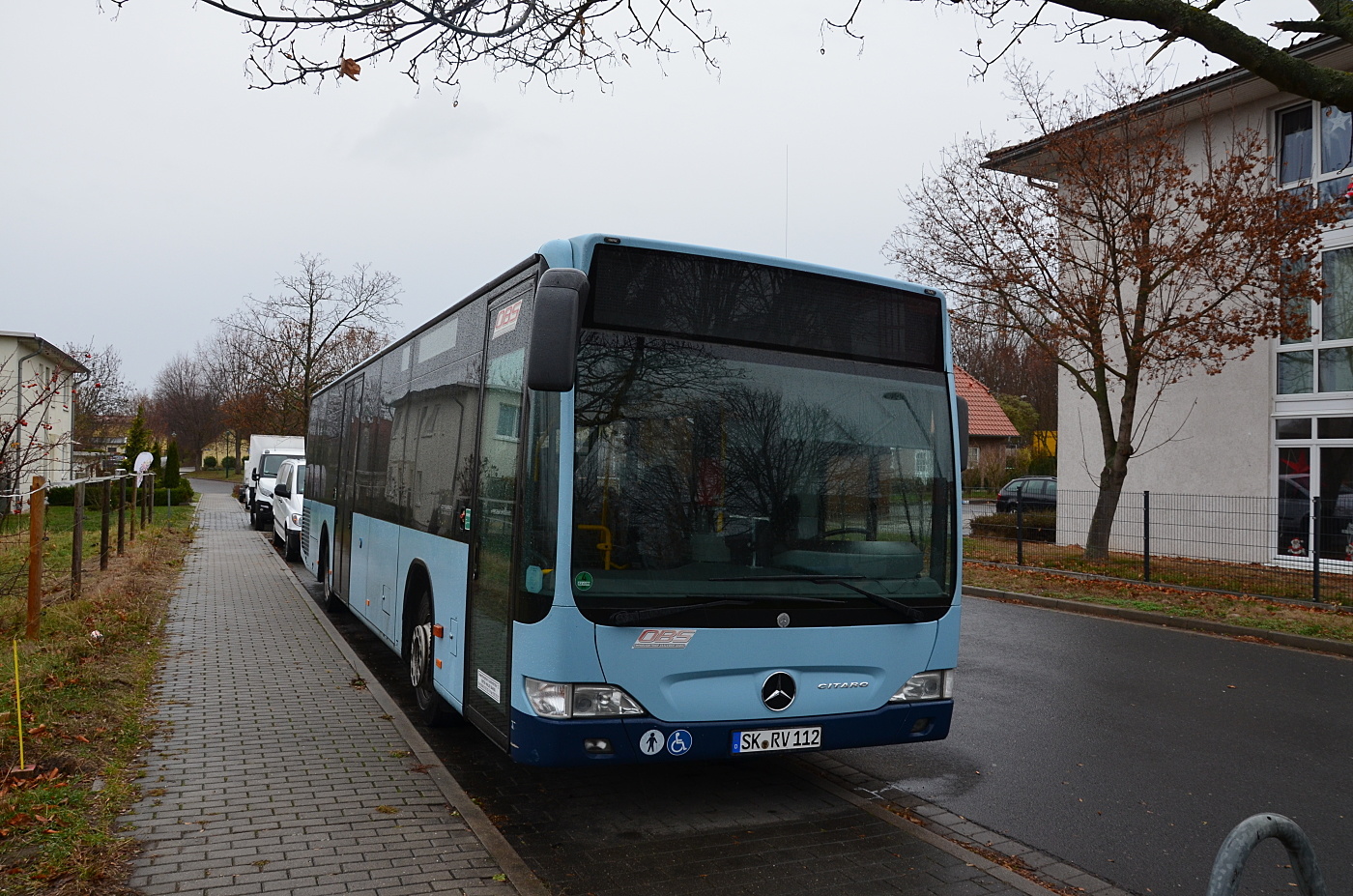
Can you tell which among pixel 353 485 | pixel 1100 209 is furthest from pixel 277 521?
pixel 1100 209

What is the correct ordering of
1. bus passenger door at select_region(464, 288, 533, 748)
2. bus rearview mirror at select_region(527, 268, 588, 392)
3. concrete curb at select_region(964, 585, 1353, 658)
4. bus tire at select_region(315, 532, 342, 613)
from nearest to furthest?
bus rearview mirror at select_region(527, 268, 588, 392) < bus passenger door at select_region(464, 288, 533, 748) < concrete curb at select_region(964, 585, 1353, 658) < bus tire at select_region(315, 532, 342, 613)

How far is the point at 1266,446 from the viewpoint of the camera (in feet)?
62.0

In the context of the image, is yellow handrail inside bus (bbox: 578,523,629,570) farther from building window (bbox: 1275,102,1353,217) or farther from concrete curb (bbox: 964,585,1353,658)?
building window (bbox: 1275,102,1353,217)

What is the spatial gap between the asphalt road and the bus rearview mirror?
10.6ft

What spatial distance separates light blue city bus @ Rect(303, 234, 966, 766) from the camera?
4723mm

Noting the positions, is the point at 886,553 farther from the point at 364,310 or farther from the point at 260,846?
the point at 364,310

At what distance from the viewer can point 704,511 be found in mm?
4879

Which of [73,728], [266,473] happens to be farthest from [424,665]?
[266,473]

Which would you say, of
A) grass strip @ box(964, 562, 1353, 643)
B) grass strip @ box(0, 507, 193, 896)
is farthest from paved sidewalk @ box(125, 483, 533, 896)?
grass strip @ box(964, 562, 1353, 643)

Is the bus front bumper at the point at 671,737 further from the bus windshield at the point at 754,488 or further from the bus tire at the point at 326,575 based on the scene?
the bus tire at the point at 326,575

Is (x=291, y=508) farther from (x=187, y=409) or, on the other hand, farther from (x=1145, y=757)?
(x=187, y=409)

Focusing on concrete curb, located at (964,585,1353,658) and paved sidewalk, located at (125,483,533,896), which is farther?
concrete curb, located at (964,585,1353,658)

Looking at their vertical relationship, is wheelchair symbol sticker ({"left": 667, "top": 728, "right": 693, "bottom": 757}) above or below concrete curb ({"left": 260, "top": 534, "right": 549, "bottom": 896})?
above

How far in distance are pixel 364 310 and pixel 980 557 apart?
Result: 30.5 m
